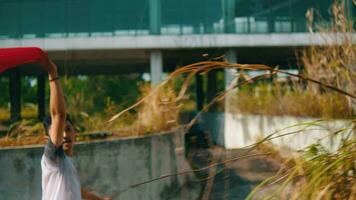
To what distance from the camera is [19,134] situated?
8391mm

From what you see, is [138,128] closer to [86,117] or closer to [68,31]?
[86,117]

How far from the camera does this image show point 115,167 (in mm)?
7484

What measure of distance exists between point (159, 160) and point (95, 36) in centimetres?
1060

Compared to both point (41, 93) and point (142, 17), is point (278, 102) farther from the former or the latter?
point (41, 93)

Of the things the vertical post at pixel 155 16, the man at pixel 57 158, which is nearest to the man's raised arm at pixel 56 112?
the man at pixel 57 158

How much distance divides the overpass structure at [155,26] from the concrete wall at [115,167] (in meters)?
9.75

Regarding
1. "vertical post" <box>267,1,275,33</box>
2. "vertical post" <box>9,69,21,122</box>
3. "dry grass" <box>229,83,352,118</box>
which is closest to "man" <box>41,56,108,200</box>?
"dry grass" <box>229,83,352,118</box>

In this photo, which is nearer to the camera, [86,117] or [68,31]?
[86,117]

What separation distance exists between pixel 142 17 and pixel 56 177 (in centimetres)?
1564

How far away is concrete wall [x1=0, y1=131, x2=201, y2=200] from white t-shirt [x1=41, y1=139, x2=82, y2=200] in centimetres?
382

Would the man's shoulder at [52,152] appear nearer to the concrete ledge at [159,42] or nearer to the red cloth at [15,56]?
the red cloth at [15,56]

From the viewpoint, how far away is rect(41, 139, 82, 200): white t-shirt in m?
2.80

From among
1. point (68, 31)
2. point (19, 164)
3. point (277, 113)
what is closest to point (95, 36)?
point (68, 31)

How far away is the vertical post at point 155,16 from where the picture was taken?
59.0ft
